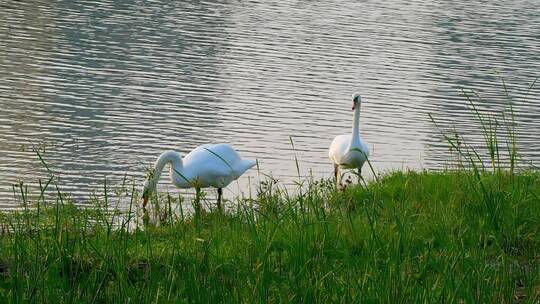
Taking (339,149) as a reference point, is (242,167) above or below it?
below

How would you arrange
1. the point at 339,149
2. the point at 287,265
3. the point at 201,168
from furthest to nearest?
the point at 339,149 < the point at 201,168 < the point at 287,265

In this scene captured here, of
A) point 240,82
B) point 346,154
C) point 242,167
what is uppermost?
point 240,82

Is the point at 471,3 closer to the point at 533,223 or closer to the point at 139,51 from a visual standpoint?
the point at 139,51

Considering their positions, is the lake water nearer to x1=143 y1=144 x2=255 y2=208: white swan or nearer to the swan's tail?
the swan's tail

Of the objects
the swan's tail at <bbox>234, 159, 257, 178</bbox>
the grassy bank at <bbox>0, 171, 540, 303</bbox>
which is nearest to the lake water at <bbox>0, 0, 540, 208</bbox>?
the swan's tail at <bbox>234, 159, 257, 178</bbox>

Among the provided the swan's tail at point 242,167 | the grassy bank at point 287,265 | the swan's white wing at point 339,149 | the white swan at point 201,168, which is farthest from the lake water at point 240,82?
the grassy bank at point 287,265

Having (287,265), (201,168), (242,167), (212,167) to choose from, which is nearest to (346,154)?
(242,167)

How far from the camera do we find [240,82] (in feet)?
73.6

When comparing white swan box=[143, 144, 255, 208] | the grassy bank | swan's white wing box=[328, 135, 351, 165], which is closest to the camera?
the grassy bank

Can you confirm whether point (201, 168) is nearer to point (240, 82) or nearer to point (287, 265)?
point (287, 265)

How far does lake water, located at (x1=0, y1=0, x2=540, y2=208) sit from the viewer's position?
603 inches

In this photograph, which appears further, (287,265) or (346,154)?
(346,154)

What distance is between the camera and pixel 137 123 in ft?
56.5

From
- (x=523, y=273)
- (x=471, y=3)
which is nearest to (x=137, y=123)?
(x=523, y=273)
